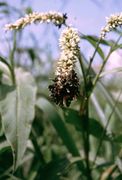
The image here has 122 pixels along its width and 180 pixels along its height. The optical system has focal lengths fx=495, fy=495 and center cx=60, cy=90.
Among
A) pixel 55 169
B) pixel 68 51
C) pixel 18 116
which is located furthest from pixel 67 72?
pixel 55 169

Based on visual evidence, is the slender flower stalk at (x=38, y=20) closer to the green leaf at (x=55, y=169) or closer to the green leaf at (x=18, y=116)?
the green leaf at (x=18, y=116)

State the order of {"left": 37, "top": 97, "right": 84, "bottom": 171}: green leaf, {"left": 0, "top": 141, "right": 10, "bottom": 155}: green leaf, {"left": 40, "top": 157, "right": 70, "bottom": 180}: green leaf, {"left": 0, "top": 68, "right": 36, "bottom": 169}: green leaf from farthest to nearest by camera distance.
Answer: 1. {"left": 37, "top": 97, "right": 84, "bottom": 171}: green leaf
2. {"left": 40, "top": 157, "right": 70, "bottom": 180}: green leaf
3. {"left": 0, "top": 141, "right": 10, "bottom": 155}: green leaf
4. {"left": 0, "top": 68, "right": 36, "bottom": 169}: green leaf

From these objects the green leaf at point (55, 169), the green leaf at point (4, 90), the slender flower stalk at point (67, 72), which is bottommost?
the green leaf at point (55, 169)

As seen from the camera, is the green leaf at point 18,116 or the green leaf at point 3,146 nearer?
the green leaf at point 18,116

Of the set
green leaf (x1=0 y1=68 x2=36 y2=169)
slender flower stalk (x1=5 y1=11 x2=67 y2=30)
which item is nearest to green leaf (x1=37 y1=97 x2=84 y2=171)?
green leaf (x1=0 y1=68 x2=36 y2=169)

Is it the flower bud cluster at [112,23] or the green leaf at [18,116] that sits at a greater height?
the flower bud cluster at [112,23]

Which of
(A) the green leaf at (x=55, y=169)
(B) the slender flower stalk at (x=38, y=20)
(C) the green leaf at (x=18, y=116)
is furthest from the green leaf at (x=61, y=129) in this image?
(B) the slender flower stalk at (x=38, y=20)

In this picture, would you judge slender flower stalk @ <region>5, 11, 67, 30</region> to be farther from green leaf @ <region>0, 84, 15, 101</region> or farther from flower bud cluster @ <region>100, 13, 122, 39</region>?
green leaf @ <region>0, 84, 15, 101</region>
